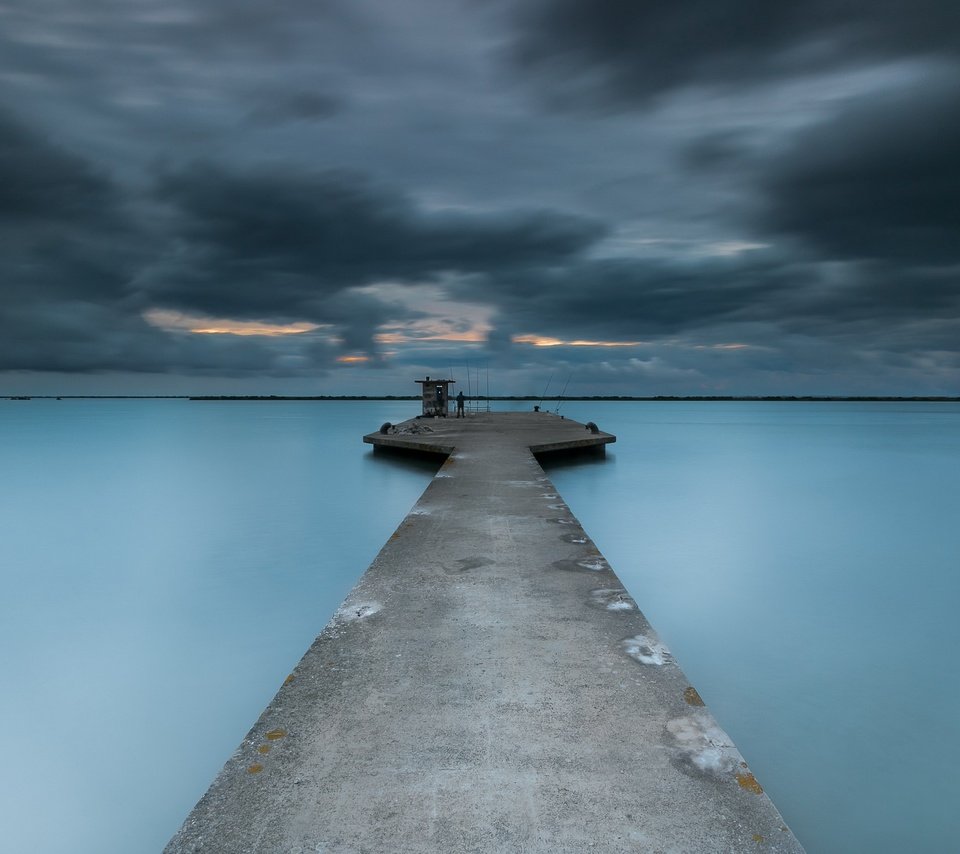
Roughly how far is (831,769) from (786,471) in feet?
63.6

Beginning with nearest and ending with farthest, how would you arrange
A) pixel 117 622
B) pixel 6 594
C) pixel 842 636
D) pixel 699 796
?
pixel 699 796, pixel 842 636, pixel 117 622, pixel 6 594

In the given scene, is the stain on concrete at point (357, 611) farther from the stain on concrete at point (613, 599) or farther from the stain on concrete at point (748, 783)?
the stain on concrete at point (748, 783)

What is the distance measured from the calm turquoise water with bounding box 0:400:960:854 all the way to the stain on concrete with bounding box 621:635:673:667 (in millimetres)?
1259

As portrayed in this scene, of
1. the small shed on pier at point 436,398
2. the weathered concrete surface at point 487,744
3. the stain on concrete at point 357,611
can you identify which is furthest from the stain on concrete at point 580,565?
the small shed on pier at point 436,398

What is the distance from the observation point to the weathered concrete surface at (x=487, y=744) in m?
2.10

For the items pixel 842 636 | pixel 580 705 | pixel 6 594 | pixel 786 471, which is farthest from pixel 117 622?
pixel 786 471

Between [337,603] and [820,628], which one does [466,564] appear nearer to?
[337,603]

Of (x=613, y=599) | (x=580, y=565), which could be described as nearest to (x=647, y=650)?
(x=613, y=599)

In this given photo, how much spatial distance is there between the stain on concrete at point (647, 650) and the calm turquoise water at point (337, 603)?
126 cm

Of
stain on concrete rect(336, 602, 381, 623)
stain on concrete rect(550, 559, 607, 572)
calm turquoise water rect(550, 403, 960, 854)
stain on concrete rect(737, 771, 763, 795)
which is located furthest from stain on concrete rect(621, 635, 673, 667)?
stain on concrete rect(336, 602, 381, 623)

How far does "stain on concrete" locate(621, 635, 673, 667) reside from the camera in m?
3.44

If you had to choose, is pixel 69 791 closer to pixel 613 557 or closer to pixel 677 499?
pixel 613 557

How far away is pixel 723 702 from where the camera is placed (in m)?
4.93

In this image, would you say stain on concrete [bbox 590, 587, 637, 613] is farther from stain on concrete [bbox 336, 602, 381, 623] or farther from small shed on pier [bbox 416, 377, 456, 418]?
small shed on pier [bbox 416, 377, 456, 418]
